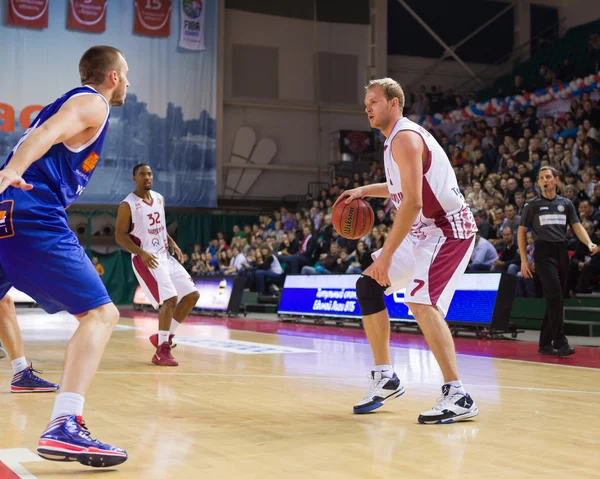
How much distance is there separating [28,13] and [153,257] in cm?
1720

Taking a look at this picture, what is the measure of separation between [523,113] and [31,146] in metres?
17.3

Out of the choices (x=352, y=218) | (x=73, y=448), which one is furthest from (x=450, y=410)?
(x=73, y=448)

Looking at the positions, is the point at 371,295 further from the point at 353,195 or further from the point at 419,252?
the point at 353,195

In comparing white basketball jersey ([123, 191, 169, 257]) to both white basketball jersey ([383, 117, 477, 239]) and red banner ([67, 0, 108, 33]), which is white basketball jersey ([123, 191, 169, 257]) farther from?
red banner ([67, 0, 108, 33])

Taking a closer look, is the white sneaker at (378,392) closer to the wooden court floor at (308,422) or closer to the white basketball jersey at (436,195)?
the wooden court floor at (308,422)

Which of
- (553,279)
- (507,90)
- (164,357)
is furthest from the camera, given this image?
(507,90)

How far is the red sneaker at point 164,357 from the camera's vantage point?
22.8 feet

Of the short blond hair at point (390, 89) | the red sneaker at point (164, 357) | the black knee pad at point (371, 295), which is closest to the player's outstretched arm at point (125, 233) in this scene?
the red sneaker at point (164, 357)

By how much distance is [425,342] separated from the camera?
386 inches

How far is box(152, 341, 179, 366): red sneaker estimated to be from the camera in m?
6.94

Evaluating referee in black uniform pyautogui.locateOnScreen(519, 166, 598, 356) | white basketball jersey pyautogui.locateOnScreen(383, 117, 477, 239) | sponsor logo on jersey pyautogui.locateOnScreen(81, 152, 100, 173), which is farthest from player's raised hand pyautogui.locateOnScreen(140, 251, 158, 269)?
sponsor logo on jersey pyautogui.locateOnScreen(81, 152, 100, 173)

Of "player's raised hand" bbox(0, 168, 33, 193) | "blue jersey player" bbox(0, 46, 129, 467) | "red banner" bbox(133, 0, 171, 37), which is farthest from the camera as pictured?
"red banner" bbox(133, 0, 171, 37)

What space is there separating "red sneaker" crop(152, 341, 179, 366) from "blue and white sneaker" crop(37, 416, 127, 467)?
380 cm

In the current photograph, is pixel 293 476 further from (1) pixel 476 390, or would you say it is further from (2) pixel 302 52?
(2) pixel 302 52
